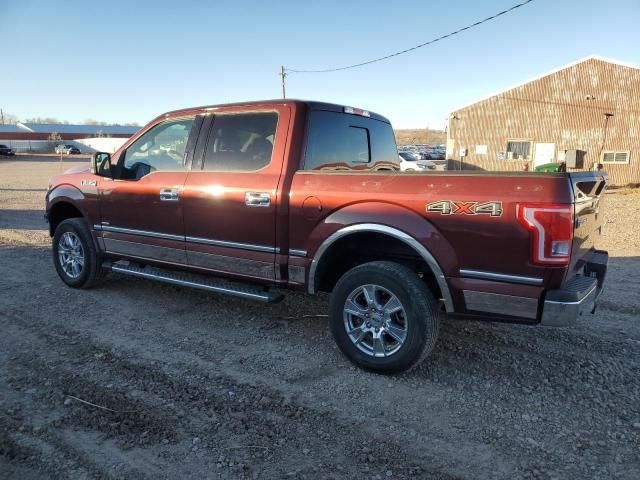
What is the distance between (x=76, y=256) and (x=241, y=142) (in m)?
2.73

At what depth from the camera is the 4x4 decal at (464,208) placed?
120 inches

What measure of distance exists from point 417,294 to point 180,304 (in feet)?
9.40

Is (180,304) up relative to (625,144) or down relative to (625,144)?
down

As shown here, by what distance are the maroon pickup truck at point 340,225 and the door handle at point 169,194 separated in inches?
0.6

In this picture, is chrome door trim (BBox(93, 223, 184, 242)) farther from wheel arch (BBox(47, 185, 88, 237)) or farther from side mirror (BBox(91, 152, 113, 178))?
side mirror (BBox(91, 152, 113, 178))

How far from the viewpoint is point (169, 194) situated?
4664mm

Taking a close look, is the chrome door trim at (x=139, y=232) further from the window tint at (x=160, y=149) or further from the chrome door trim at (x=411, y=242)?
the chrome door trim at (x=411, y=242)

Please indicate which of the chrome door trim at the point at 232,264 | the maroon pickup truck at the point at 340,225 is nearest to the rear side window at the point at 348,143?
the maroon pickup truck at the point at 340,225

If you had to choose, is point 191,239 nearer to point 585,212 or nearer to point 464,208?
point 464,208

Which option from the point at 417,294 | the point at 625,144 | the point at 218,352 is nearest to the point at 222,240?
the point at 218,352

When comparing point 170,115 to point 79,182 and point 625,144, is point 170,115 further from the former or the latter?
point 625,144

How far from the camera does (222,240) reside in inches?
172

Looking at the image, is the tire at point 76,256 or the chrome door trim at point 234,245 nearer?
the chrome door trim at point 234,245

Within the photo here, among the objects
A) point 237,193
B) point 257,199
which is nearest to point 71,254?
point 237,193
